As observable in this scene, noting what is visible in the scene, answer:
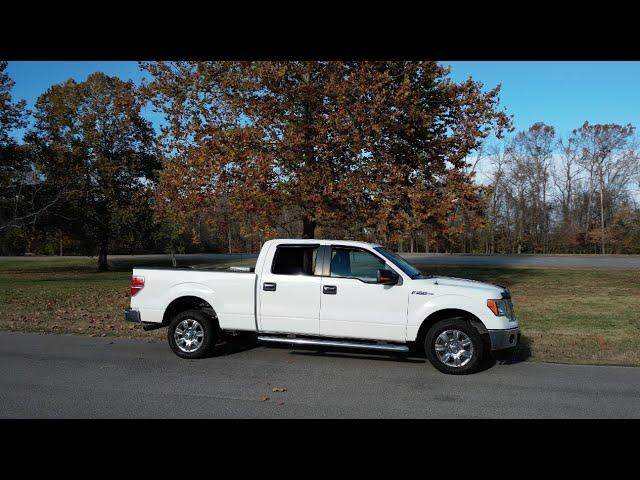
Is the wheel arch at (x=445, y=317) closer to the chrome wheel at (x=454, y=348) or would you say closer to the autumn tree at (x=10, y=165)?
the chrome wheel at (x=454, y=348)

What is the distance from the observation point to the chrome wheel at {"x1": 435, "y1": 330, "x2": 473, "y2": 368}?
7635mm

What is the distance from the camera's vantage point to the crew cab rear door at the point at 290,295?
822cm

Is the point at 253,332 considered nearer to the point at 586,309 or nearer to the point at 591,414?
the point at 591,414

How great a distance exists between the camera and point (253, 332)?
28.1ft

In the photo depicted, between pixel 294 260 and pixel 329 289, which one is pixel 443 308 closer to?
pixel 329 289

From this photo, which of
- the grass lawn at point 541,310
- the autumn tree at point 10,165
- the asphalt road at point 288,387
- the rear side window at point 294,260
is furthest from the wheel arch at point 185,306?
the autumn tree at point 10,165

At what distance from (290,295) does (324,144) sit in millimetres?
7977

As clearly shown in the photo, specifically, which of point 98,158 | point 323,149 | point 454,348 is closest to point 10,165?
point 98,158

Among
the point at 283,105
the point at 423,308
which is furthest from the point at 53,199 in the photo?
the point at 423,308

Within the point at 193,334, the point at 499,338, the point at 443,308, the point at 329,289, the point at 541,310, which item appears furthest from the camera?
the point at 541,310

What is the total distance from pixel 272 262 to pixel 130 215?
23.9 m

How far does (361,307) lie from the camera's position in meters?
8.03

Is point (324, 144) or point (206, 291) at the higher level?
point (324, 144)

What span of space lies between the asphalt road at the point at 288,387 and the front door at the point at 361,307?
0.51 metres
